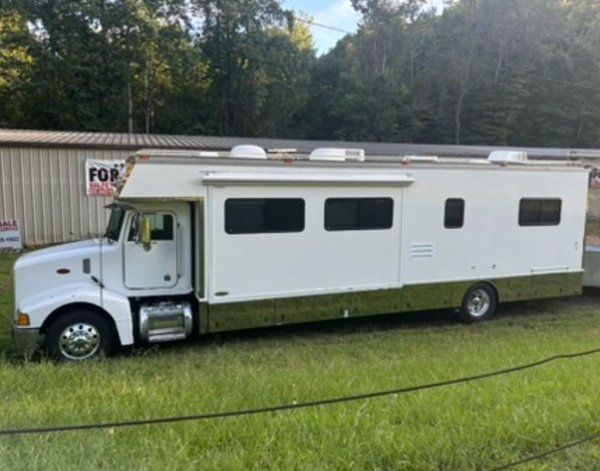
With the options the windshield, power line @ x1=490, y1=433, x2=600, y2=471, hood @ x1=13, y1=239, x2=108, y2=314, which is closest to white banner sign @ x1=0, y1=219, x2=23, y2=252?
hood @ x1=13, y1=239, x2=108, y2=314

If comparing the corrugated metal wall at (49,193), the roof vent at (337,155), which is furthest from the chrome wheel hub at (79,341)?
the corrugated metal wall at (49,193)

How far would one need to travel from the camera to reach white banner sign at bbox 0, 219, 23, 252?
14484 millimetres

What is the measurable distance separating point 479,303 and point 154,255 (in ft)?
19.1

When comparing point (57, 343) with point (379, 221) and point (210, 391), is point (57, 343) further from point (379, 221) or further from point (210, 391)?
point (379, 221)

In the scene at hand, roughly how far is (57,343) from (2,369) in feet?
4.00

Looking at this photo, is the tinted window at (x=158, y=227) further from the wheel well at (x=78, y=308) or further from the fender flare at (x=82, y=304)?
the wheel well at (x=78, y=308)

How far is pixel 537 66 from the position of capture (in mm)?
40406

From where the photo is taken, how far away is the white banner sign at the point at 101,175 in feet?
51.1

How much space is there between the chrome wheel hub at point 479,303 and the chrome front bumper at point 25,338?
695cm

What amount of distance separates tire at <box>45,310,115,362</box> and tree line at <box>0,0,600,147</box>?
1133 inches

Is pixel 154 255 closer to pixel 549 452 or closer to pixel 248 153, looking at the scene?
pixel 248 153

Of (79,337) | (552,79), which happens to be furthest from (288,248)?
(552,79)

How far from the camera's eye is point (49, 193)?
599 inches

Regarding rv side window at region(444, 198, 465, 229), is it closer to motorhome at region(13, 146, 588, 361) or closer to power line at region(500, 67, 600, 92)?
motorhome at region(13, 146, 588, 361)
